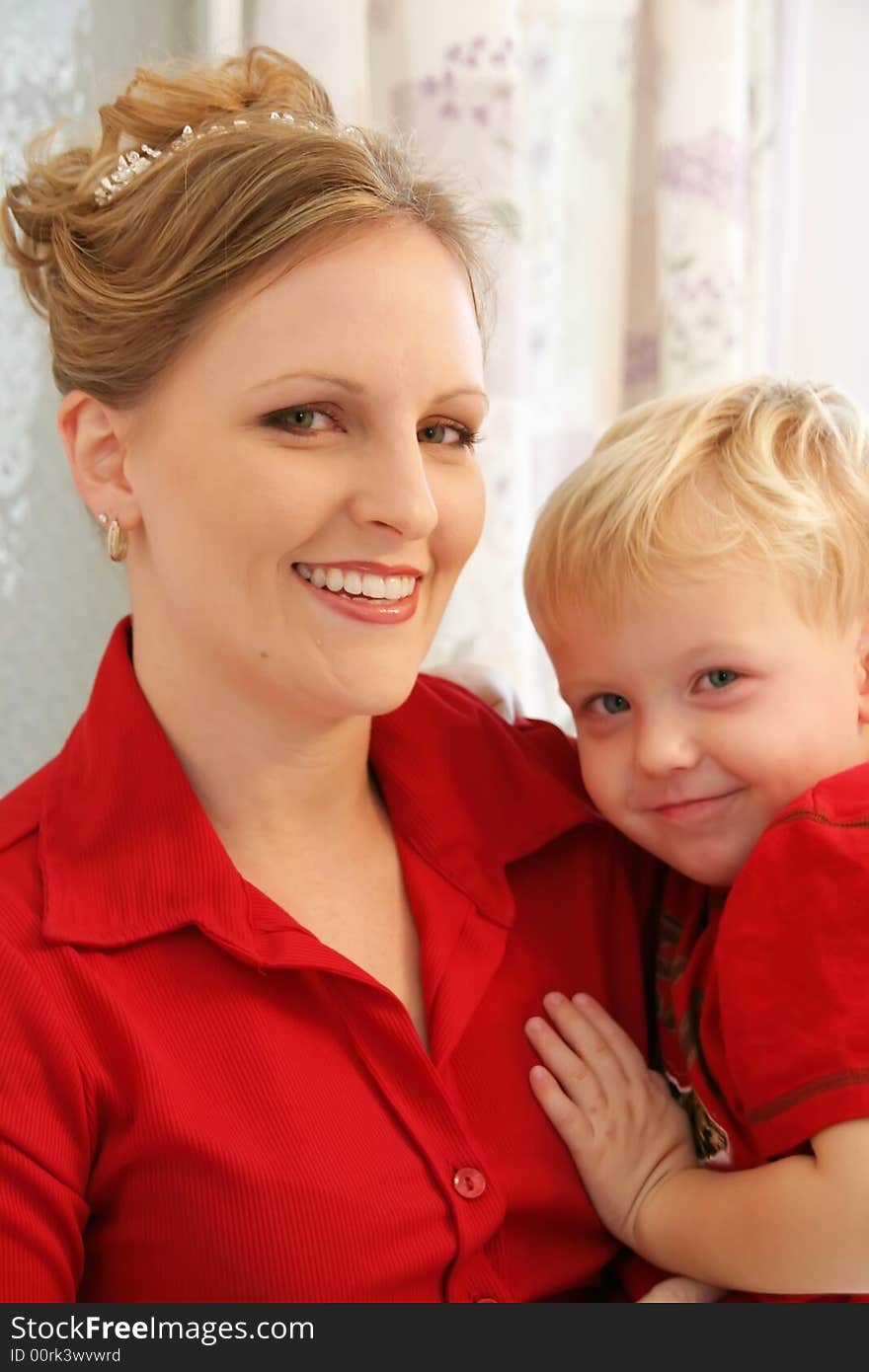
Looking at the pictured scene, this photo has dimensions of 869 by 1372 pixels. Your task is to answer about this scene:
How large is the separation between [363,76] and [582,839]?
3.39ft

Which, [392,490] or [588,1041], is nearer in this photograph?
[392,490]

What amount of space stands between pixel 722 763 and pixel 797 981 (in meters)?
0.23

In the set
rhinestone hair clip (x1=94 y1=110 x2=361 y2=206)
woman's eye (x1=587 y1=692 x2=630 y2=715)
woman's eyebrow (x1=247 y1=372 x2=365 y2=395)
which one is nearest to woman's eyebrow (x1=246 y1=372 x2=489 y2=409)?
woman's eyebrow (x1=247 y1=372 x2=365 y2=395)

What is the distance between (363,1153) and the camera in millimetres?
1109

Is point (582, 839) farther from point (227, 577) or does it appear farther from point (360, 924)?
point (227, 577)

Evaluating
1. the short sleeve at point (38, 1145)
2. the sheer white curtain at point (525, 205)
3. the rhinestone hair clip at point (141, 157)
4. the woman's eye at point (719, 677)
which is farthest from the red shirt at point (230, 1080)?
the sheer white curtain at point (525, 205)

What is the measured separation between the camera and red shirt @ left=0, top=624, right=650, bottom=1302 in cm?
105

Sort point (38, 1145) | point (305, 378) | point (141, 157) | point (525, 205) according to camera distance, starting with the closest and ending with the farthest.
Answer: point (38, 1145), point (305, 378), point (141, 157), point (525, 205)

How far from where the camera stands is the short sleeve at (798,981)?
1047 millimetres

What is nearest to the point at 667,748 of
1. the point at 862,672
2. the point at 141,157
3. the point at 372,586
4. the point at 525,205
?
the point at 862,672

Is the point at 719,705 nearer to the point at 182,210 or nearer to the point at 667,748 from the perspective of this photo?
the point at 667,748

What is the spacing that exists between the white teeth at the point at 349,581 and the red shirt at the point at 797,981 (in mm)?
371

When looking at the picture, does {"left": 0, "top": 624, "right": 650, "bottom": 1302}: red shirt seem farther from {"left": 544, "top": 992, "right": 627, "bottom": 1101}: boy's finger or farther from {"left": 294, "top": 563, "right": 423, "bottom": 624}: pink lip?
{"left": 294, "top": 563, "right": 423, "bottom": 624}: pink lip

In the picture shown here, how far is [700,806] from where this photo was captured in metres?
1.27
